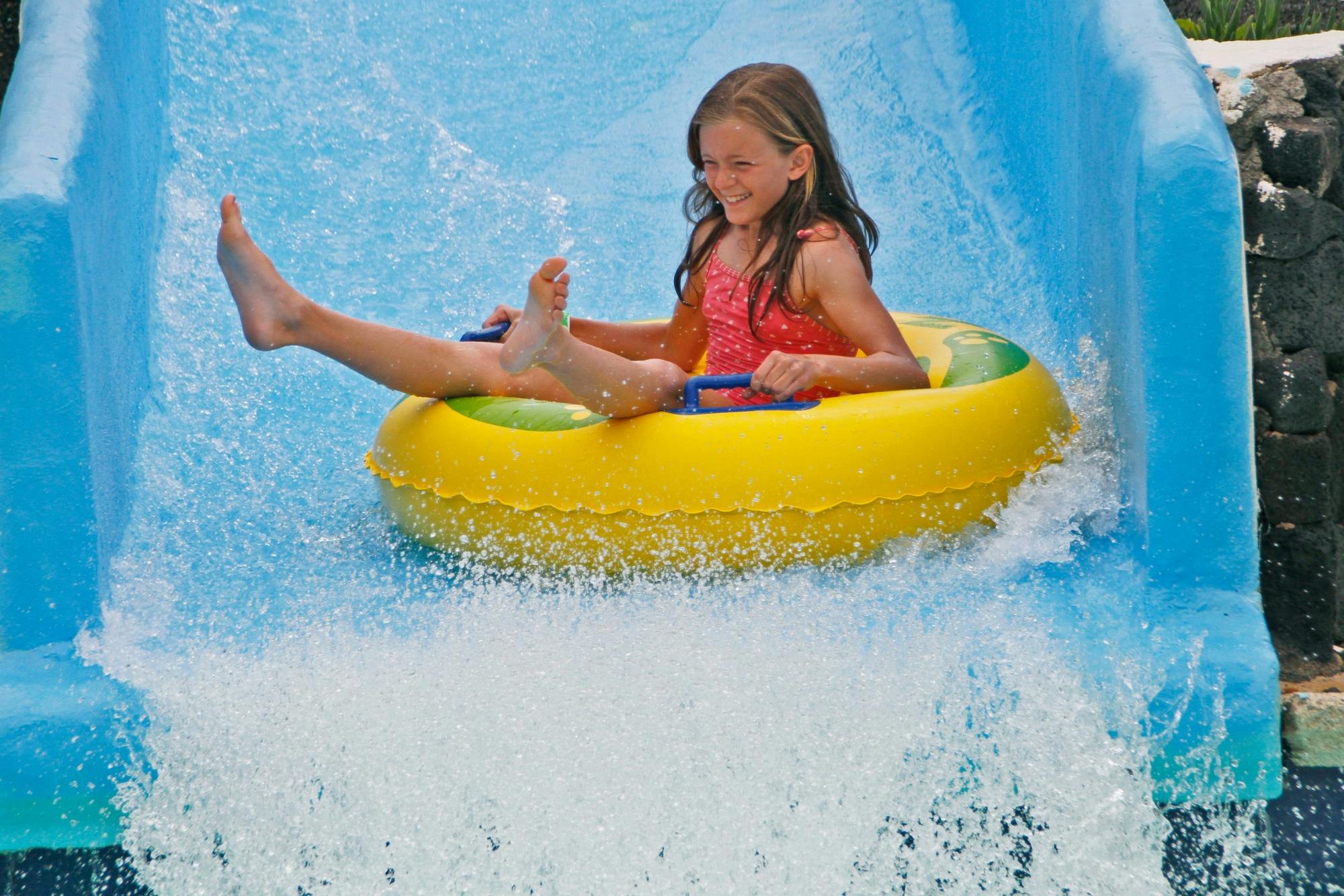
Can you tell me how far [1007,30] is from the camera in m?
3.77

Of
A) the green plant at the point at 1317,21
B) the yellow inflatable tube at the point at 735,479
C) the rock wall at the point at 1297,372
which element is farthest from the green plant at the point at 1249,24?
the yellow inflatable tube at the point at 735,479

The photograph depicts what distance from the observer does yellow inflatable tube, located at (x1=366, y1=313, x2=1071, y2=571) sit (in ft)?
6.99

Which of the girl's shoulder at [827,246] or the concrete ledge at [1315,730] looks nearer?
the concrete ledge at [1315,730]

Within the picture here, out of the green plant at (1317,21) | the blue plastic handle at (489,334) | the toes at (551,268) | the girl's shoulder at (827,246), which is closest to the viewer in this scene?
the toes at (551,268)

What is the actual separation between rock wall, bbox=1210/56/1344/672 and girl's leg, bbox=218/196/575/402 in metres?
1.48

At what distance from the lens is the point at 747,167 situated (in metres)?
2.49

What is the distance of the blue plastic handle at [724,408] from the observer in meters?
2.20

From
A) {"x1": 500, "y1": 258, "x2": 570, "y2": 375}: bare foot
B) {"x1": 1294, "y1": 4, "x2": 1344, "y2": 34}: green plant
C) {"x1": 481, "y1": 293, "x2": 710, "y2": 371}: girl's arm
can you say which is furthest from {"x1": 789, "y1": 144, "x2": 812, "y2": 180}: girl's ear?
{"x1": 1294, "y1": 4, "x2": 1344, "y2": 34}: green plant

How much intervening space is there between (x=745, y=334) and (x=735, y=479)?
55cm

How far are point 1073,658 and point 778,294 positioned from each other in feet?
2.92

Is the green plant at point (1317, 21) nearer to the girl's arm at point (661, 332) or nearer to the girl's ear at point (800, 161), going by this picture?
the girl's ear at point (800, 161)

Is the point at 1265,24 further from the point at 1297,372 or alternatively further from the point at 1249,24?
the point at 1297,372

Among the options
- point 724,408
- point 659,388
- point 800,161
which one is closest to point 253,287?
point 659,388

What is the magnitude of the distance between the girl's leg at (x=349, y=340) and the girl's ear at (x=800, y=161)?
67cm
